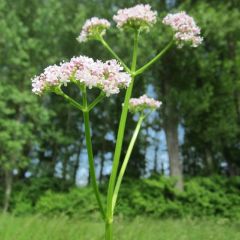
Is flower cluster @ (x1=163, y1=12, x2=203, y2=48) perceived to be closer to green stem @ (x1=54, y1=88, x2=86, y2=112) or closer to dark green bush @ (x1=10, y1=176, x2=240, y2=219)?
green stem @ (x1=54, y1=88, x2=86, y2=112)

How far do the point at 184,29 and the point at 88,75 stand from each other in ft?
5.12

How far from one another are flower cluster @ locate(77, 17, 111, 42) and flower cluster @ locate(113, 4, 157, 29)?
8.6 inches

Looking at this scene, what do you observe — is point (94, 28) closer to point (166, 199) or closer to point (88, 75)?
point (88, 75)

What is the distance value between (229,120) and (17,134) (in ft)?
31.8

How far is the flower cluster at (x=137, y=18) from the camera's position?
373 centimetres

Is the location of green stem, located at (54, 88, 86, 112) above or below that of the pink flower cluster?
below

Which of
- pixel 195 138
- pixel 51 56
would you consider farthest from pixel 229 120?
pixel 51 56

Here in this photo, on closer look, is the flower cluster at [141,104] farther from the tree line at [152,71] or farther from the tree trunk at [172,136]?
the tree trunk at [172,136]

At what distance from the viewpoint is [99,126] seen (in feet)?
94.8

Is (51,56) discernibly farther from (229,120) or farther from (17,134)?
(229,120)

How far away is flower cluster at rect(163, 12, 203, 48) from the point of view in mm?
3842

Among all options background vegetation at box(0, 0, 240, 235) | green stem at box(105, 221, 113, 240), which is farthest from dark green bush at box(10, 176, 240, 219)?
green stem at box(105, 221, 113, 240)

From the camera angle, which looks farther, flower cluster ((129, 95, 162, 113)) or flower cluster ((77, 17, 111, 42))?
flower cluster ((129, 95, 162, 113))

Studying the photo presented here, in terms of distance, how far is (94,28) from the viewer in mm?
4020
